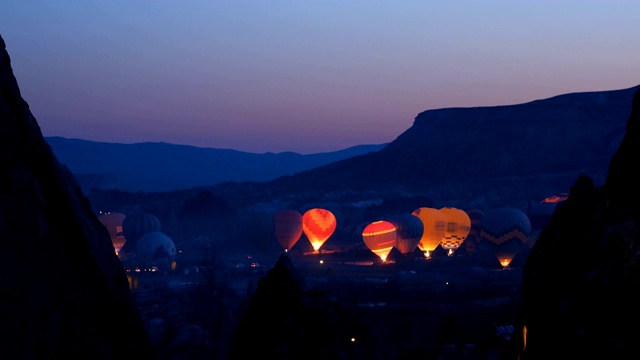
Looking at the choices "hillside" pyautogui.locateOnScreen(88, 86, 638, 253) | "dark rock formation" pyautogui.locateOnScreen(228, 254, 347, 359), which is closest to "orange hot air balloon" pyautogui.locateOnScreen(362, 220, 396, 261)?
"hillside" pyautogui.locateOnScreen(88, 86, 638, 253)

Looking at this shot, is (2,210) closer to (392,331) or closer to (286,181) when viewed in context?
(392,331)

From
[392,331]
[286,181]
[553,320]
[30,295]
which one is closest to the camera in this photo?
[553,320]

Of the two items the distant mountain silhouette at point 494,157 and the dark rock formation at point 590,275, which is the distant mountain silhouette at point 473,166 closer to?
the distant mountain silhouette at point 494,157

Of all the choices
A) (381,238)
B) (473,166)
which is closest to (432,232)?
(381,238)

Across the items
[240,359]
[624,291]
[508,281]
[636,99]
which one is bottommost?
[508,281]

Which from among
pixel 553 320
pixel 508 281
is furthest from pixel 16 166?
pixel 508 281

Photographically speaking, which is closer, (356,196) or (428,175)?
(356,196)

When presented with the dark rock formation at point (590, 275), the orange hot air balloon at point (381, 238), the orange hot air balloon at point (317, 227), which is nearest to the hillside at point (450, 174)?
the orange hot air balloon at point (317, 227)
